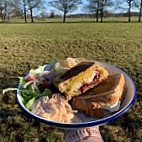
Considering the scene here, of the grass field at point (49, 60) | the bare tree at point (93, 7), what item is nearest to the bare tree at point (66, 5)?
the bare tree at point (93, 7)

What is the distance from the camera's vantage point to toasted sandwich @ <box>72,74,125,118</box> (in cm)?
125

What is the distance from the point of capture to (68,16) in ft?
153

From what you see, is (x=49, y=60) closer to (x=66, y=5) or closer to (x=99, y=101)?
(x=99, y=101)

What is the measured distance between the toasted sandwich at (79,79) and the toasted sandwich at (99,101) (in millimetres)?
34

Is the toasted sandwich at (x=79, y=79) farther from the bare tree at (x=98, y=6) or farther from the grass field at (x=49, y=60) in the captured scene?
the bare tree at (x=98, y=6)

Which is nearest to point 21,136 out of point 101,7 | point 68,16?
point 101,7

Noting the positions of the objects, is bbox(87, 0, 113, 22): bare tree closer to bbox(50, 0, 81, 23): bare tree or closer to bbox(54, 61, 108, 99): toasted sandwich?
bbox(50, 0, 81, 23): bare tree

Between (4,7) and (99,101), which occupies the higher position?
(4,7)

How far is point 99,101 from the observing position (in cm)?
128

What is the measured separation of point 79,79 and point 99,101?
0.17 meters

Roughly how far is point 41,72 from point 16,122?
2403mm

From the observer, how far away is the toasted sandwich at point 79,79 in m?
1.30

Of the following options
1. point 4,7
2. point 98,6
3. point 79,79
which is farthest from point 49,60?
point 4,7

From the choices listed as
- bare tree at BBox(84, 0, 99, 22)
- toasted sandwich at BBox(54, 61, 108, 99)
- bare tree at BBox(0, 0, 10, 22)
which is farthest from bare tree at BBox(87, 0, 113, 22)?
toasted sandwich at BBox(54, 61, 108, 99)
